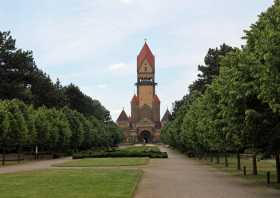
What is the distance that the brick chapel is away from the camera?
183 metres

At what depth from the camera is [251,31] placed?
26031 millimetres

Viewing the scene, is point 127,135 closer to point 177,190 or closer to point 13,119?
point 13,119

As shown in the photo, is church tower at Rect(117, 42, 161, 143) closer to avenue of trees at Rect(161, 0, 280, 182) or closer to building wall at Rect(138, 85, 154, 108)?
building wall at Rect(138, 85, 154, 108)

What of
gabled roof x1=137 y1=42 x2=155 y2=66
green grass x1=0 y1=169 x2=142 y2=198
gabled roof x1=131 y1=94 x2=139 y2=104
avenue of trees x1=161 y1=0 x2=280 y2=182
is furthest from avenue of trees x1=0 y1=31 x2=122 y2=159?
gabled roof x1=137 y1=42 x2=155 y2=66

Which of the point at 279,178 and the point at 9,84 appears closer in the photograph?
the point at 279,178

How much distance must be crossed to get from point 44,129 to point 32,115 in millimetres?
2618

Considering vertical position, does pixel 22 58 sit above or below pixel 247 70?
above

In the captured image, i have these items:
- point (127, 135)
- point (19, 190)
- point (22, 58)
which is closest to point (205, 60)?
point (22, 58)

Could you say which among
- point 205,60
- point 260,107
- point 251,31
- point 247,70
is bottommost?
point 260,107

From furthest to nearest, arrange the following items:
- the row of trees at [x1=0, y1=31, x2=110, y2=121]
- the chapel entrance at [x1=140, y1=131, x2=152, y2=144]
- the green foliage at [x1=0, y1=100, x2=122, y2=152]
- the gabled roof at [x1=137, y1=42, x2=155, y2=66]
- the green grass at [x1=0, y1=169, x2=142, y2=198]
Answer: the chapel entrance at [x1=140, y1=131, x2=152, y2=144] → the gabled roof at [x1=137, y1=42, x2=155, y2=66] → the row of trees at [x1=0, y1=31, x2=110, y2=121] → the green foliage at [x1=0, y1=100, x2=122, y2=152] → the green grass at [x1=0, y1=169, x2=142, y2=198]

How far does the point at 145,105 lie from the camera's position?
604ft

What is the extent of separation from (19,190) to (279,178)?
43.5ft

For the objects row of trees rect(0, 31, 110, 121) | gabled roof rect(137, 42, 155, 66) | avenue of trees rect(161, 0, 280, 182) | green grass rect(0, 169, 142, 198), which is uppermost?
gabled roof rect(137, 42, 155, 66)

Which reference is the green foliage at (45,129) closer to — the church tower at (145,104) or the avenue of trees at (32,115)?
the avenue of trees at (32,115)
